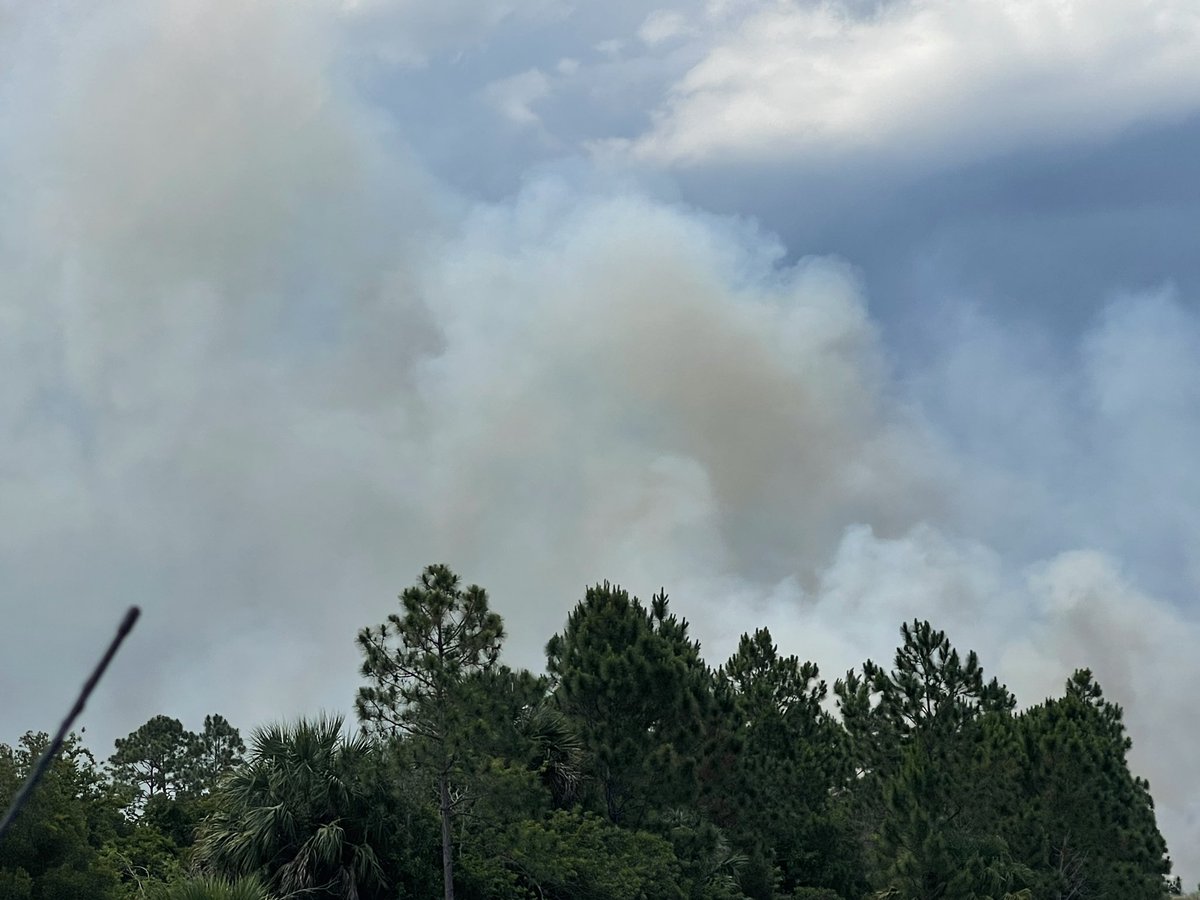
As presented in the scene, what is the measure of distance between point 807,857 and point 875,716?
6.69 meters

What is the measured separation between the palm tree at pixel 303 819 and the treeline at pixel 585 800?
0.06 meters

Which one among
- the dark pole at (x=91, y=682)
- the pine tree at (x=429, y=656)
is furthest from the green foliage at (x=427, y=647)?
the dark pole at (x=91, y=682)

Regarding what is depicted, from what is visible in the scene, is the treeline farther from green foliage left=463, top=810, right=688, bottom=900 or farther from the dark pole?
the dark pole

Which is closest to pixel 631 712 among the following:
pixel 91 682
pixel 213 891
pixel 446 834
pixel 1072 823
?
pixel 446 834

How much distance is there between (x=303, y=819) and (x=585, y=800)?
359 inches

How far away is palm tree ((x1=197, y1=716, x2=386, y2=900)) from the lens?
3375 centimetres

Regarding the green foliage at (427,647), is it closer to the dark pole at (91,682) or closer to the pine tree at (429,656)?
the pine tree at (429,656)

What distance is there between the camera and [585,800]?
134 ft

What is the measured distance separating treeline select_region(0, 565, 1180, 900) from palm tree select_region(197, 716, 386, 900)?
2.2 inches

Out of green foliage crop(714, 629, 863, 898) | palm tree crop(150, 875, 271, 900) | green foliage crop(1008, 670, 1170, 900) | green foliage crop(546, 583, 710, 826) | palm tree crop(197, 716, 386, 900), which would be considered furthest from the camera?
green foliage crop(1008, 670, 1170, 900)

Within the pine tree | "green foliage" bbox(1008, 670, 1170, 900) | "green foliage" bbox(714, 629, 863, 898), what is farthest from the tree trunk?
"green foliage" bbox(1008, 670, 1170, 900)

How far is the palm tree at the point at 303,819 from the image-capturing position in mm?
33750

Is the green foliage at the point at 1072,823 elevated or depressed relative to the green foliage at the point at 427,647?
elevated

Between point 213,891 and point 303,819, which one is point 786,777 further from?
point 213,891
